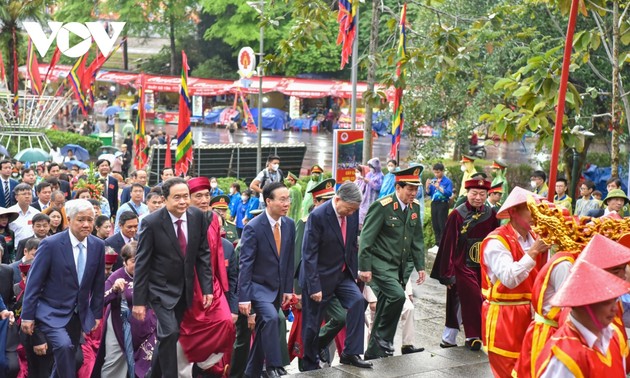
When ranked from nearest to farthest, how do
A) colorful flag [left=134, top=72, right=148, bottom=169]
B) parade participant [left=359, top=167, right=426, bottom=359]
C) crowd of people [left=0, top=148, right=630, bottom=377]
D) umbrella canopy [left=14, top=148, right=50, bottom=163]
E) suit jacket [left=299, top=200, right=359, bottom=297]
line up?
crowd of people [left=0, top=148, right=630, bottom=377], suit jacket [left=299, top=200, right=359, bottom=297], parade participant [left=359, top=167, right=426, bottom=359], colorful flag [left=134, top=72, right=148, bottom=169], umbrella canopy [left=14, top=148, right=50, bottom=163]

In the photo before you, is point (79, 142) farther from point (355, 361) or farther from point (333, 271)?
point (355, 361)

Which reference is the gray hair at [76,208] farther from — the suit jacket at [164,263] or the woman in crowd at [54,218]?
the woman in crowd at [54,218]

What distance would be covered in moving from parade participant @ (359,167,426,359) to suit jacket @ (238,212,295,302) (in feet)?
3.05

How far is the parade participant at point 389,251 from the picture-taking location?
31.3 ft

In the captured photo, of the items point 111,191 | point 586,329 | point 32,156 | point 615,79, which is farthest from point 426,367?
point 32,156

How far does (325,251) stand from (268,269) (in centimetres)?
62

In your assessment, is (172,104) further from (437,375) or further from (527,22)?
(437,375)

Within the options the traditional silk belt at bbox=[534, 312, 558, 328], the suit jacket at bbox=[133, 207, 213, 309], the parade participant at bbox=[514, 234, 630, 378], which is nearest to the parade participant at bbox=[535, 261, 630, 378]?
the parade participant at bbox=[514, 234, 630, 378]

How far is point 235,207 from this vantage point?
1816cm

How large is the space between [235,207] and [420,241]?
862 cm

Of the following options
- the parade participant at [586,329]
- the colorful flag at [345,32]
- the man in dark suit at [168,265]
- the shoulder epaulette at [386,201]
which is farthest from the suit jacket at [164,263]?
the colorful flag at [345,32]

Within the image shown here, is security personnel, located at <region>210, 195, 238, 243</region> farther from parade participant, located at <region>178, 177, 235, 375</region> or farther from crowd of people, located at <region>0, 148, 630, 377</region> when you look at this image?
parade participant, located at <region>178, 177, 235, 375</region>

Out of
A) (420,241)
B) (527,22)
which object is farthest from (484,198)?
(527,22)

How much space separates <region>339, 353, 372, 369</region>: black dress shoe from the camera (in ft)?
29.2
